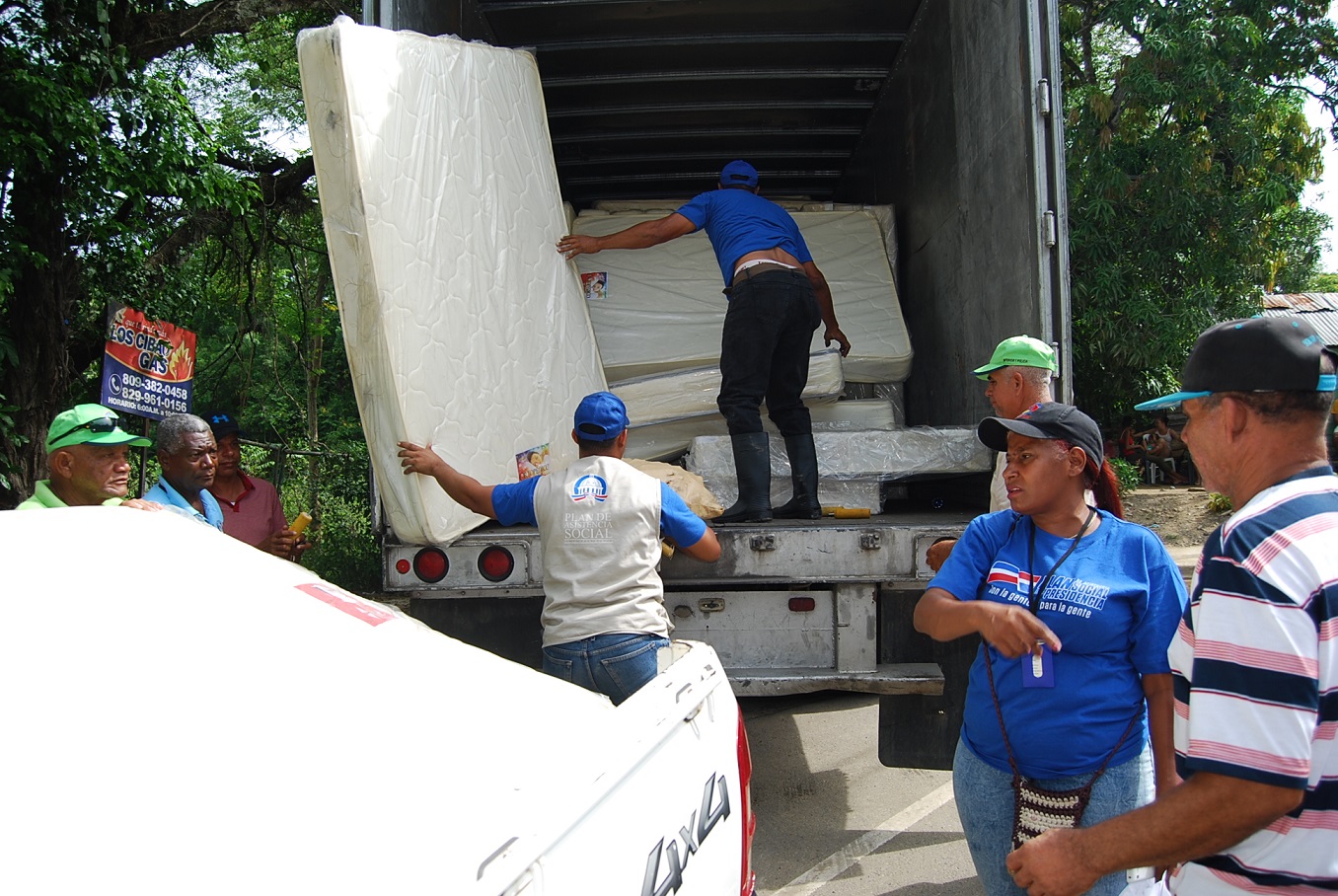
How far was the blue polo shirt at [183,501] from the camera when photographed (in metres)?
3.32

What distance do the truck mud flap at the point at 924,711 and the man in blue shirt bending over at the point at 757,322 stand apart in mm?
592

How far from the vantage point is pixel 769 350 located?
4.16 m

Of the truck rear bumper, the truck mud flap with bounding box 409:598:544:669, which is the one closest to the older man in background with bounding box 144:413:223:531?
the truck mud flap with bounding box 409:598:544:669

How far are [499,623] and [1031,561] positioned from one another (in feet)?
6.49

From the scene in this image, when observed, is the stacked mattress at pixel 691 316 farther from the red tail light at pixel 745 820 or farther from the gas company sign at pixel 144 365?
the red tail light at pixel 745 820

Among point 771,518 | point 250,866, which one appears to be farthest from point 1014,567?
point 771,518

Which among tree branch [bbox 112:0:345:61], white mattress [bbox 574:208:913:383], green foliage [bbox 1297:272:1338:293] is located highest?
tree branch [bbox 112:0:345:61]

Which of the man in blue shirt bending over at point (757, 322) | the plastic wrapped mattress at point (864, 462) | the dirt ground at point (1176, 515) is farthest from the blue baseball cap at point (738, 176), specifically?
the dirt ground at point (1176, 515)

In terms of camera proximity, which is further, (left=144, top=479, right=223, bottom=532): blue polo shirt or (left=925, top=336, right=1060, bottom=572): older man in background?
(left=144, top=479, right=223, bottom=532): blue polo shirt

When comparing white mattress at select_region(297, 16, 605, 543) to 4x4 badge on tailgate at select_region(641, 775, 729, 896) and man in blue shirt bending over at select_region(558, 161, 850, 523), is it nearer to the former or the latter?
man in blue shirt bending over at select_region(558, 161, 850, 523)

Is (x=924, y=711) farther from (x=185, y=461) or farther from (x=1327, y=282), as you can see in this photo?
(x=1327, y=282)

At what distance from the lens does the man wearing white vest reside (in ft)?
9.28

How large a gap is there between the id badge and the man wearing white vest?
3.63 ft

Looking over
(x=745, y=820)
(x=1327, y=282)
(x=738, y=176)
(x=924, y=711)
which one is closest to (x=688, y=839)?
(x=745, y=820)
